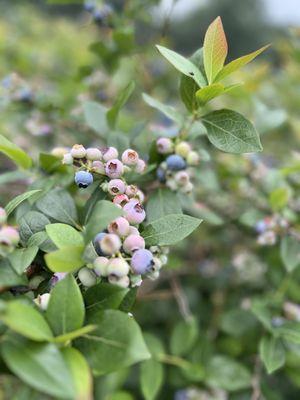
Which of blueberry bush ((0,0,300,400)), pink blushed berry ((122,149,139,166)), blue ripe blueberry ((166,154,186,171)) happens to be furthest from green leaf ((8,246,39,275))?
blue ripe blueberry ((166,154,186,171))

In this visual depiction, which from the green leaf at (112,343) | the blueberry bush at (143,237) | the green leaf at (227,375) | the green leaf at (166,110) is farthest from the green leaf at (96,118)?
the green leaf at (227,375)

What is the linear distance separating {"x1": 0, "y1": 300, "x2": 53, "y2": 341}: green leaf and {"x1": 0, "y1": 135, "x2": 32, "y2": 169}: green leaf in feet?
1.19

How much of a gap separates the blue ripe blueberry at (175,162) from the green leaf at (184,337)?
1.84 feet

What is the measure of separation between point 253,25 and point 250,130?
1734cm

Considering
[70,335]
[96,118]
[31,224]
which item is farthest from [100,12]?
[70,335]

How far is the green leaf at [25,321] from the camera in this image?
580 millimetres

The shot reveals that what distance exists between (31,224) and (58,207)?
3.6 inches

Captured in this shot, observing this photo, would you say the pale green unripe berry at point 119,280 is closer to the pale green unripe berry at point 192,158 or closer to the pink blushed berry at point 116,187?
the pink blushed berry at point 116,187

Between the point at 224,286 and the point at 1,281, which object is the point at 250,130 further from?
the point at 224,286

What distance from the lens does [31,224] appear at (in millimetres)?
836

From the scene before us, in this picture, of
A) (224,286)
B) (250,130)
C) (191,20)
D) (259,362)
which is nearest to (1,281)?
(250,130)

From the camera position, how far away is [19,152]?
0.98 meters

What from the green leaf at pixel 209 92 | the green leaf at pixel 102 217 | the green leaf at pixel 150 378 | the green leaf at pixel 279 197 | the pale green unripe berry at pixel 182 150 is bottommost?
the green leaf at pixel 150 378

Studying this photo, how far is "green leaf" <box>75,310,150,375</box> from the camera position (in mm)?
633
